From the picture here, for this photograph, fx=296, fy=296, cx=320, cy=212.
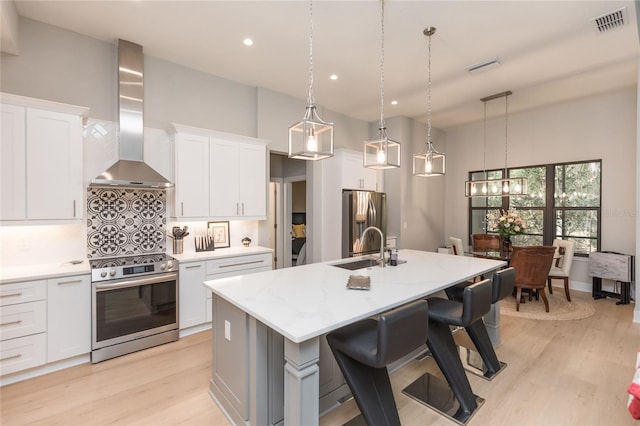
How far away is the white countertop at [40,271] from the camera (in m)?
2.49

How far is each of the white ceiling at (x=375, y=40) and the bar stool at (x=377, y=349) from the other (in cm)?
262

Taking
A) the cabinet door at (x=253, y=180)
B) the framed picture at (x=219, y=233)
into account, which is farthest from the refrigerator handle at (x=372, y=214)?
the framed picture at (x=219, y=233)

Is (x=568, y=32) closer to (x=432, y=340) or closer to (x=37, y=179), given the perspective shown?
(x=432, y=340)

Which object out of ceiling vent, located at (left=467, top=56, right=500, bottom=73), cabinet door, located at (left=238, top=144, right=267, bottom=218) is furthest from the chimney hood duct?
ceiling vent, located at (left=467, top=56, right=500, bottom=73)

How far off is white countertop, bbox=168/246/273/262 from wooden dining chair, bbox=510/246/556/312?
11.5 ft

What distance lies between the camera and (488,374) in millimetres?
2602

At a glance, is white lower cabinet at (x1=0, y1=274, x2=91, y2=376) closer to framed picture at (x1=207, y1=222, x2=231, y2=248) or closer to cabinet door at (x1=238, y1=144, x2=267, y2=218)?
framed picture at (x1=207, y1=222, x2=231, y2=248)

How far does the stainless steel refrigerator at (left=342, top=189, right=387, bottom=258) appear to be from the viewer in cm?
480

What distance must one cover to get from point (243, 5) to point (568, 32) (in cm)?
322

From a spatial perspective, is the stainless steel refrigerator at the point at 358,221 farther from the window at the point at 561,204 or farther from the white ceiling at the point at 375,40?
the window at the point at 561,204

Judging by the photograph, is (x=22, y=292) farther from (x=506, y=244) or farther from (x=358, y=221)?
(x=506, y=244)

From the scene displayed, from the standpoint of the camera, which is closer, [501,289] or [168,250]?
[501,289]

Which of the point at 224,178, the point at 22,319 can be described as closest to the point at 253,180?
the point at 224,178

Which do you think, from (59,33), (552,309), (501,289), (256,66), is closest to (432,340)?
(501,289)
